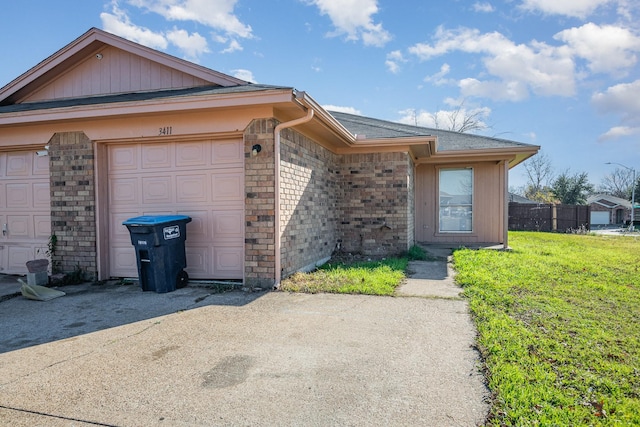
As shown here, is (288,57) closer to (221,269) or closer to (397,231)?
(397,231)

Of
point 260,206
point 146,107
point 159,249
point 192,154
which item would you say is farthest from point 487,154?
point 159,249

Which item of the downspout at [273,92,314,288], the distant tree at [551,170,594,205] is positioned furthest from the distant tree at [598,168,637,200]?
the downspout at [273,92,314,288]

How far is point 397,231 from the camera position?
28.7 ft

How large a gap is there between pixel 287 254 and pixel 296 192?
3.65ft

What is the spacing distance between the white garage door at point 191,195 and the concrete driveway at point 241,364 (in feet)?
4.28

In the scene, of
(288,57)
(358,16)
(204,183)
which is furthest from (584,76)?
(204,183)

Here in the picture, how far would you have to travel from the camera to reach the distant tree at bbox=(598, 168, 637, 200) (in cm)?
A: 5919

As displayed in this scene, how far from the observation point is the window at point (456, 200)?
11.0 m

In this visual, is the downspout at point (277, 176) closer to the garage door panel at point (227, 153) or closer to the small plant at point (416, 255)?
the garage door panel at point (227, 153)

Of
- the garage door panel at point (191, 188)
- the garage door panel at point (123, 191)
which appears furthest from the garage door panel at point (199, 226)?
the garage door panel at point (123, 191)

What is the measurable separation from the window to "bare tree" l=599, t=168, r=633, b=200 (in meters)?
63.0

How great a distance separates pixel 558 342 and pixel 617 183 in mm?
74286

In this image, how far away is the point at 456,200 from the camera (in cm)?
1105

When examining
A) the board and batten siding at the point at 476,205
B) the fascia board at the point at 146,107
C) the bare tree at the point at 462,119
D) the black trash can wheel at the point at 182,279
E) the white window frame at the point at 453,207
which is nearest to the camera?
the fascia board at the point at 146,107
